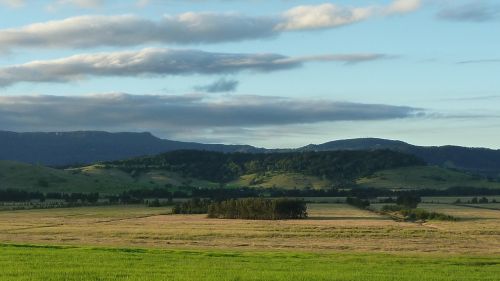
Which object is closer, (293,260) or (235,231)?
(293,260)

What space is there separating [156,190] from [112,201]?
38.9 m

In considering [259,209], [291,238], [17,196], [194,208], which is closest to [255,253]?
[291,238]

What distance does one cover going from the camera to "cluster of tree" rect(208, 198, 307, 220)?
105m

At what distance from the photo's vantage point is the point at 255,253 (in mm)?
47625

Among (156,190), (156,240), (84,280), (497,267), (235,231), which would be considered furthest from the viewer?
(156,190)

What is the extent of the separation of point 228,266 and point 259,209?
69979mm

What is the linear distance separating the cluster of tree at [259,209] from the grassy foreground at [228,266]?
57.4m

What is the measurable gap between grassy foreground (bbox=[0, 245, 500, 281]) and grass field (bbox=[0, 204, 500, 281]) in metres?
0.04

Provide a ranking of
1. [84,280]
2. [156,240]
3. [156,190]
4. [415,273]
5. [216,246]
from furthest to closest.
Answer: [156,190]
[156,240]
[216,246]
[415,273]
[84,280]

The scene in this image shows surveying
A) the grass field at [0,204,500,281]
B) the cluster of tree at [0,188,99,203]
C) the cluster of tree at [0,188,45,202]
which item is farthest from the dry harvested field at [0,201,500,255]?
the cluster of tree at [0,188,45,202]

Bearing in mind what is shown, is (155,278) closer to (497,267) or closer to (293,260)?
(293,260)

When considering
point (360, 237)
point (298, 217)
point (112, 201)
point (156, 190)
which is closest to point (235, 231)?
point (360, 237)

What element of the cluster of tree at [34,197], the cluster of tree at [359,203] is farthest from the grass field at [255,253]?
the cluster of tree at [34,197]

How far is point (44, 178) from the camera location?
652 feet
